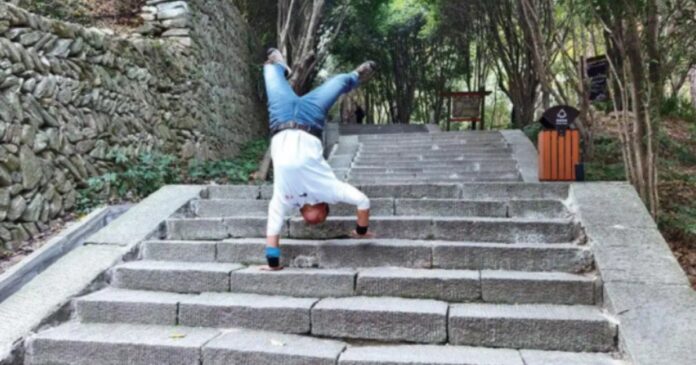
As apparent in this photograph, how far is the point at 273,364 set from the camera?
2873mm

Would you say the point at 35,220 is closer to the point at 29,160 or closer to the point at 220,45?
the point at 29,160

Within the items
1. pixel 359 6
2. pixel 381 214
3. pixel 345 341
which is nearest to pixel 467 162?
pixel 381 214

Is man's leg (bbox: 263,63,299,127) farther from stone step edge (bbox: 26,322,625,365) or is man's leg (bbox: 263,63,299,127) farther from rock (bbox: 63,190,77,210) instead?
rock (bbox: 63,190,77,210)

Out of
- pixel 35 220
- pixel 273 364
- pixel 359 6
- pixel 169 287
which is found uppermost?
pixel 359 6

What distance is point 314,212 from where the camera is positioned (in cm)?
374

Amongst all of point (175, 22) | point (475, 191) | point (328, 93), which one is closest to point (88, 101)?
point (175, 22)

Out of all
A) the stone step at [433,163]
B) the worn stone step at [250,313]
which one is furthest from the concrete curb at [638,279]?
the stone step at [433,163]

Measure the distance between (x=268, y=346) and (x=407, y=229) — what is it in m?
1.52

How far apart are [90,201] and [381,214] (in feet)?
9.63

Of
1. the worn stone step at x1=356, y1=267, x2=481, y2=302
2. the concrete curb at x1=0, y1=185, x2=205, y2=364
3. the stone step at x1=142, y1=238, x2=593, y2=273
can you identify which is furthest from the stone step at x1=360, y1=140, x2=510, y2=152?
the worn stone step at x1=356, y1=267, x2=481, y2=302

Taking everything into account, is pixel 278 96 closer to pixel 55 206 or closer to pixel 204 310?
pixel 204 310

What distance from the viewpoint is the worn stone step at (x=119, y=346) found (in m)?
3.00

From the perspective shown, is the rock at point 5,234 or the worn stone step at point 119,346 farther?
the rock at point 5,234

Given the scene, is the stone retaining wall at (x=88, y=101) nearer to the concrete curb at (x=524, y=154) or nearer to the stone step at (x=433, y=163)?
the stone step at (x=433, y=163)
